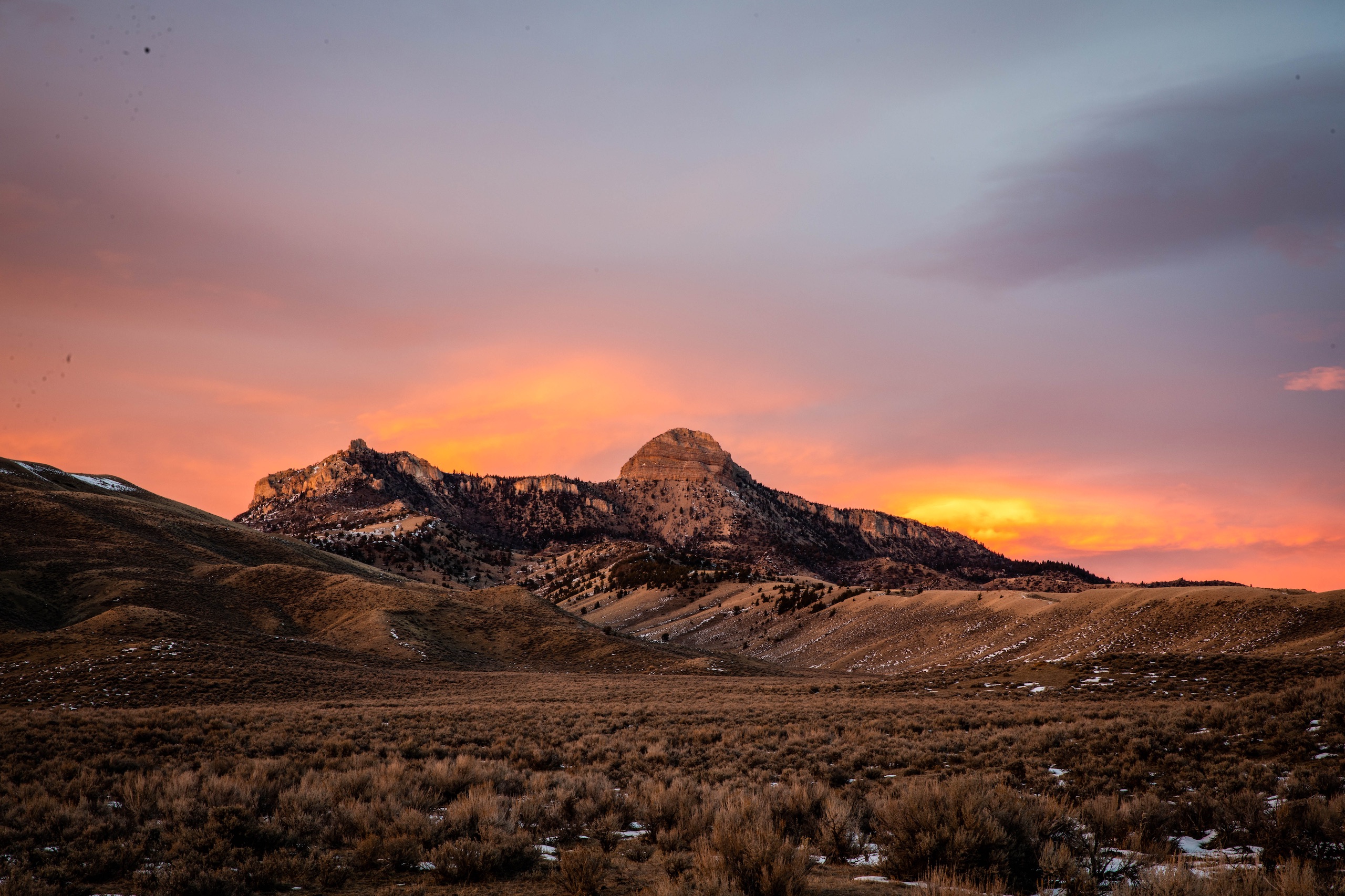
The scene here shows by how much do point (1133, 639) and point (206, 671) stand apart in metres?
65.9

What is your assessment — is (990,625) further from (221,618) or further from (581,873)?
(581,873)

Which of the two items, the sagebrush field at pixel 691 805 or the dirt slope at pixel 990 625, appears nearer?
the sagebrush field at pixel 691 805

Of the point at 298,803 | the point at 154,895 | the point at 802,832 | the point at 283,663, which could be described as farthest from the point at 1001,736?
the point at 283,663

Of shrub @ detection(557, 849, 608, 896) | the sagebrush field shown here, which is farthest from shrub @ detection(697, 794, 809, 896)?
shrub @ detection(557, 849, 608, 896)

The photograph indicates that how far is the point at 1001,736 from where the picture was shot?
16844mm

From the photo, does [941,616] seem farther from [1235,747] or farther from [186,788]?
[186,788]

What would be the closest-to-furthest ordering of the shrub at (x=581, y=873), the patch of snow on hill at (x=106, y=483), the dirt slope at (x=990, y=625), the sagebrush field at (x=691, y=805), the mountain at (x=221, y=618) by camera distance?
the shrub at (x=581, y=873)
the sagebrush field at (x=691, y=805)
the mountain at (x=221, y=618)
the dirt slope at (x=990, y=625)
the patch of snow on hill at (x=106, y=483)

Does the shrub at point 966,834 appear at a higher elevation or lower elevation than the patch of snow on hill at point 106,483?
lower

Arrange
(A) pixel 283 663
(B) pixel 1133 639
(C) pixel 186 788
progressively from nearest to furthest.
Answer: (C) pixel 186 788, (A) pixel 283 663, (B) pixel 1133 639

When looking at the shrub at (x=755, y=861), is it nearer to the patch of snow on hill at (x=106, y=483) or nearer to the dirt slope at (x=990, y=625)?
the dirt slope at (x=990, y=625)

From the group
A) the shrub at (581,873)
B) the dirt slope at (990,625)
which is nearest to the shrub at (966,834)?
the shrub at (581,873)

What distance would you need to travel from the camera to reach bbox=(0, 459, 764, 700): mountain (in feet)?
113

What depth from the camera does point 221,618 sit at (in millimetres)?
54062

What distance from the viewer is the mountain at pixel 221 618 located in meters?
34.5
